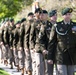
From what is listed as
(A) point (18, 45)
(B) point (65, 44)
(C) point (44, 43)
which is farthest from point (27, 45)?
(B) point (65, 44)

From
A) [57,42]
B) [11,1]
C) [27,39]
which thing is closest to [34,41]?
[27,39]

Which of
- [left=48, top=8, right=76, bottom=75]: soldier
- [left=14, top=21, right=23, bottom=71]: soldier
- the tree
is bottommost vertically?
[left=48, top=8, right=76, bottom=75]: soldier

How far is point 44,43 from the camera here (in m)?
10.0

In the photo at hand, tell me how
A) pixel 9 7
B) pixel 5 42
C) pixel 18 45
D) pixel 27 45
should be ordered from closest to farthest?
pixel 27 45
pixel 18 45
pixel 5 42
pixel 9 7

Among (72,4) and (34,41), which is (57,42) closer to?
(34,41)

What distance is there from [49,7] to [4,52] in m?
11.2

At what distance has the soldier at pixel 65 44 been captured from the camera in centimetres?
840

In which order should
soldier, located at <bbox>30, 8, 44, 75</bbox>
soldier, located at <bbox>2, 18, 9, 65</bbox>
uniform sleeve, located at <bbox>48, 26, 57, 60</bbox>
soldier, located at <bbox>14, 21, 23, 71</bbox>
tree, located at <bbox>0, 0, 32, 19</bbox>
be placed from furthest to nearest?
1. tree, located at <bbox>0, 0, 32, 19</bbox>
2. soldier, located at <bbox>2, 18, 9, 65</bbox>
3. soldier, located at <bbox>14, 21, 23, 71</bbox>
4. soldier, located at <bbox>30, 8, 44, 75</bbox>
5. uniform sleeve, located at <bbox>48, 26, 57, 60</bbox>

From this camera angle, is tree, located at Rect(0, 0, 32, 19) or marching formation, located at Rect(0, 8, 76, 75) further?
tree, located at Rect(0, 0, 32, 19)

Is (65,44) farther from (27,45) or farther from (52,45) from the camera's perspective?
(27,45)

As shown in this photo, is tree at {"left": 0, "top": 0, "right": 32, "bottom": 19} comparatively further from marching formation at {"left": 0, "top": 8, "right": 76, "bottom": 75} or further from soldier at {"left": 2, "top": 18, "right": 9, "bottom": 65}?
marching formation at {"left": 0, "top": 8, "right": 76, "bottom": 75}

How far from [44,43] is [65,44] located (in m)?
1.65

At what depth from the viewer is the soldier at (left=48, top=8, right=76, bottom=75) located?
8.40m

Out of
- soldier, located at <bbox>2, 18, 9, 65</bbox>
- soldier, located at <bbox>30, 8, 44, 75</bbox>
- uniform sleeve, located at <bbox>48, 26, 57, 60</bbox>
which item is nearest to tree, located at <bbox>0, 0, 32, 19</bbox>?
soldier, located at <bbox>2, 18, 9, 65</bbox>
